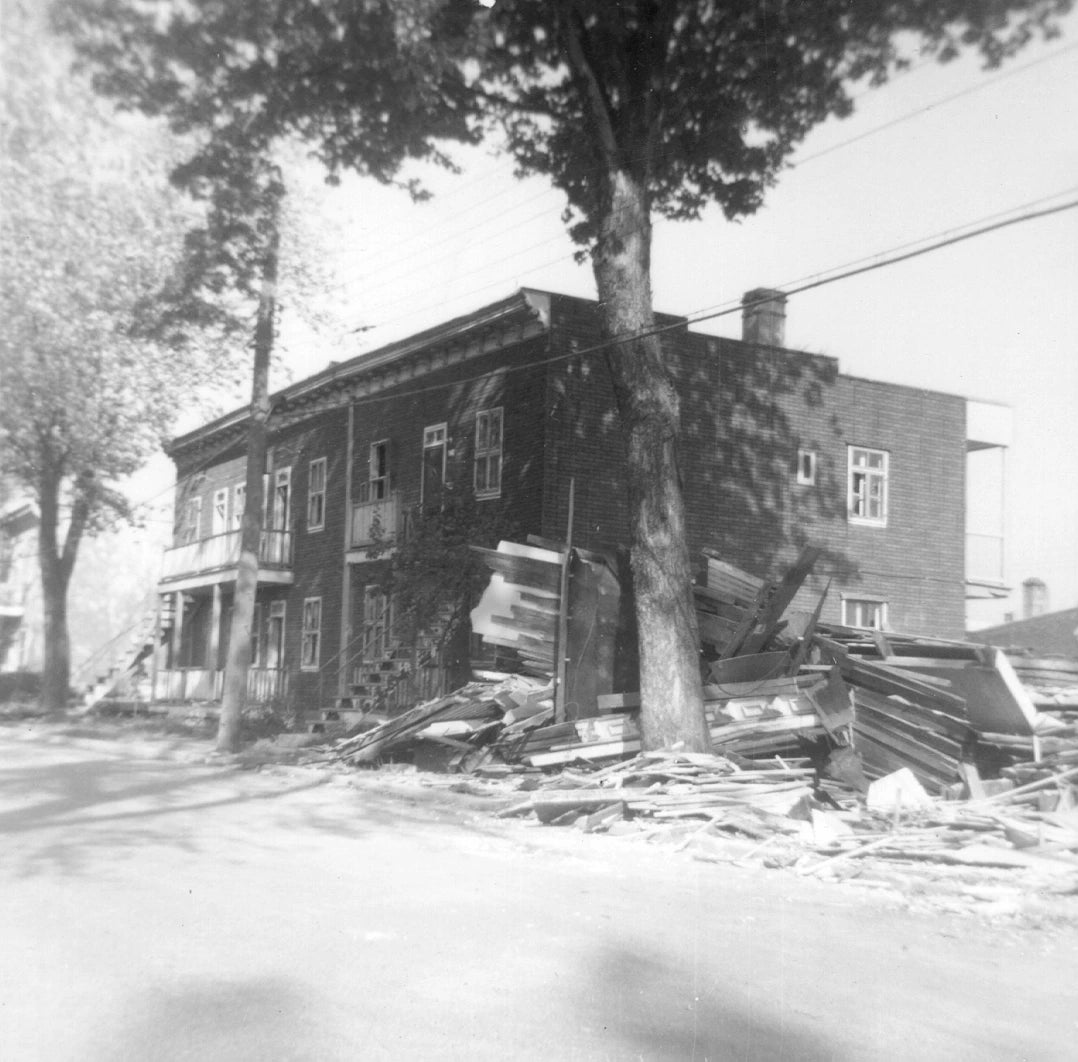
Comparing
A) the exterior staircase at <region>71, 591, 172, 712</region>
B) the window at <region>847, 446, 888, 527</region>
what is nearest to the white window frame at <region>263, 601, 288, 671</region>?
the exterior staircase at <region>71, 591, 172, 712</region>

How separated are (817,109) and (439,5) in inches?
205

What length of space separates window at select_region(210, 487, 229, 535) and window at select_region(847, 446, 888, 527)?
19286 millimetres

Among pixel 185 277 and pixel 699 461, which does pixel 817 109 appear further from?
pixel 185 277

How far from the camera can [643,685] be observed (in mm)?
14695

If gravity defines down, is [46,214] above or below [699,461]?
above

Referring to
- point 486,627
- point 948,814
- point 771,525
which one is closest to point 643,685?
point 486,627

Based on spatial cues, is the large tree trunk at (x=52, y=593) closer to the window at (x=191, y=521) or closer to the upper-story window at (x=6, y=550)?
the window at (x=191, y=521)

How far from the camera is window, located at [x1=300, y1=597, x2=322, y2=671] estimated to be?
3075cm

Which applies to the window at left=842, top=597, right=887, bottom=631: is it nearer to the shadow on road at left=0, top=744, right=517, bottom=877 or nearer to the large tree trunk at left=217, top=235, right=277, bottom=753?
the large tree trunk at left=217, top=235, right=277, bottom=753

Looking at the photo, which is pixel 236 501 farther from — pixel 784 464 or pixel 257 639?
pixel 784 464

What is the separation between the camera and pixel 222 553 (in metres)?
33.0

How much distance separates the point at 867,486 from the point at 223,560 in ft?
55.3

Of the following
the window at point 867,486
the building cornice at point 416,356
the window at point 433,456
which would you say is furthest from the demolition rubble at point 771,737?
the window at point 867,486

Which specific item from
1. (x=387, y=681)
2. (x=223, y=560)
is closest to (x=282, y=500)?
(x=223, y=560)
